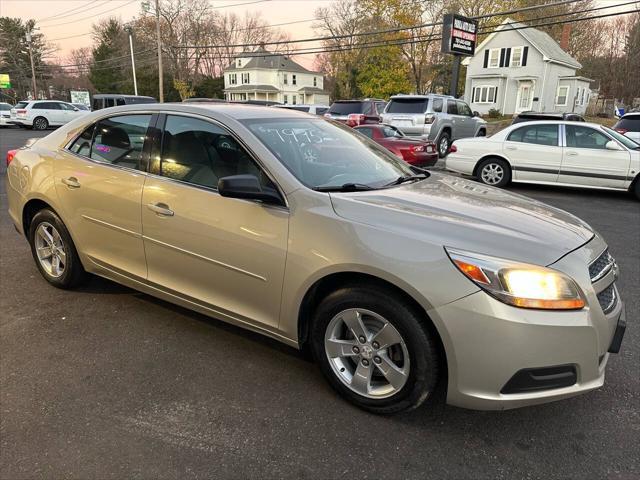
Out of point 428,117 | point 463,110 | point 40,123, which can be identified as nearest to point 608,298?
point 428,117

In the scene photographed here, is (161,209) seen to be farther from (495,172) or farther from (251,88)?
(251,88)

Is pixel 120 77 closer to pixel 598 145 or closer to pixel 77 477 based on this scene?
pixel 598 145

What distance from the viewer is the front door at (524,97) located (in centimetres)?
4138

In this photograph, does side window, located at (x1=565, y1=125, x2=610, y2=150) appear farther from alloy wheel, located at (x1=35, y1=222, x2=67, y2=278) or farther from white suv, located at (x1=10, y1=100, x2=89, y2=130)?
white suv, located at (x1=10, y1=100, x2=89, y2=130)

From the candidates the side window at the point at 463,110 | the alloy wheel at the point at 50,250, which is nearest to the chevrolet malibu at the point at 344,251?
the alloy wheel at the point at 50,250

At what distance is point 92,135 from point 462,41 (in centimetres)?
2308

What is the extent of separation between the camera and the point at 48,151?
4.00m

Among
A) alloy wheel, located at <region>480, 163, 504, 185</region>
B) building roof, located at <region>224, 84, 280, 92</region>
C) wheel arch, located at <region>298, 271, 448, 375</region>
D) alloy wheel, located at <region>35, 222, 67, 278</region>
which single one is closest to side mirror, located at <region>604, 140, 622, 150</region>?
alloy wheel, located at <region>480, 163, 504, 185</region>

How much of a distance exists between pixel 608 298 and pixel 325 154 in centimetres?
189

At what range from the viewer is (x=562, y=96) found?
4231 centimetres

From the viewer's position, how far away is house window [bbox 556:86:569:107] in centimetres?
4197

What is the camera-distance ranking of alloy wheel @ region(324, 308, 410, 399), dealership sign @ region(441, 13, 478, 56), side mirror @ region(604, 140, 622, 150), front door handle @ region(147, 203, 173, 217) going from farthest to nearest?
dealership sign @ region(441, 13, 478, 56) → side mirror @ region(604, 140, 622, 150) → front door handle @ region(147, 203, 173, 217) → alloy wheel @ region(324, 308, 410, 399)

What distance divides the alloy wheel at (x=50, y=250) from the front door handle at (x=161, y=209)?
4.08ft

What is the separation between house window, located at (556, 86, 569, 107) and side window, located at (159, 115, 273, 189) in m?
46.4
